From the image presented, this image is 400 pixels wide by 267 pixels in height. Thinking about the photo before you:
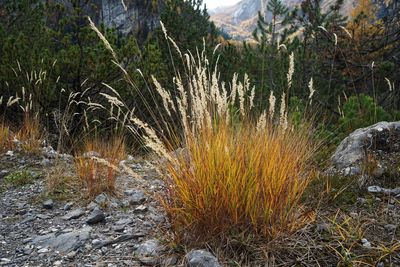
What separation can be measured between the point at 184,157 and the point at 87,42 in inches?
221

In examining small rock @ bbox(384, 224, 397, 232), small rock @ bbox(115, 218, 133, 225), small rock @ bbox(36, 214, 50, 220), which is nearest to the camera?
small rock @ bbox(384, 224, 397, 232)

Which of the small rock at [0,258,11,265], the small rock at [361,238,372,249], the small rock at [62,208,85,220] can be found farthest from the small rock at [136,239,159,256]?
the small rock at [361,238,372,249]

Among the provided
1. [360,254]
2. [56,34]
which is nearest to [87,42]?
[56,34]

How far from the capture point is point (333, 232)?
2414 millimetres

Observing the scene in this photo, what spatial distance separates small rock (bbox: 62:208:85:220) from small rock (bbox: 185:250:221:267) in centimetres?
154

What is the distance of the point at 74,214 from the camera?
334 cm

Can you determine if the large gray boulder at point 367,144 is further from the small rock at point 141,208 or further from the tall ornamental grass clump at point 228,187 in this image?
the small rock at point 141,208

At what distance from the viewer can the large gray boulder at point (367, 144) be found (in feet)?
12.5

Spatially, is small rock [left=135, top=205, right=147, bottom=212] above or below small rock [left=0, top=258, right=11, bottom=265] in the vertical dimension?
above

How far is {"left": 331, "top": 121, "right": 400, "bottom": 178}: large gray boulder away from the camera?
3.81 metres

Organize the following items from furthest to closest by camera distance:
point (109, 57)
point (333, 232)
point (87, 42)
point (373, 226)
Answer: point (87, 42) → point (109, 57) → point (373, 226) → point (333, 232)

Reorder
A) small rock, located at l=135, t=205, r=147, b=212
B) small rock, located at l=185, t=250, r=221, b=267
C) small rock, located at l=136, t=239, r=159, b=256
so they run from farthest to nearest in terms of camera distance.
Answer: small rock, located at l=135, t=205, r=147, b=212, small rock, located at l=136, t=239, r=159, b=256, small rock, located at l=185, t=250, r=221, b=267

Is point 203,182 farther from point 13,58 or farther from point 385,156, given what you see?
point 13,58

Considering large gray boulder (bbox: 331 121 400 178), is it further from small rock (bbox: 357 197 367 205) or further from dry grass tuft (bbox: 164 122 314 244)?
dry grass tuft (bbox: 164 122 314 244)
